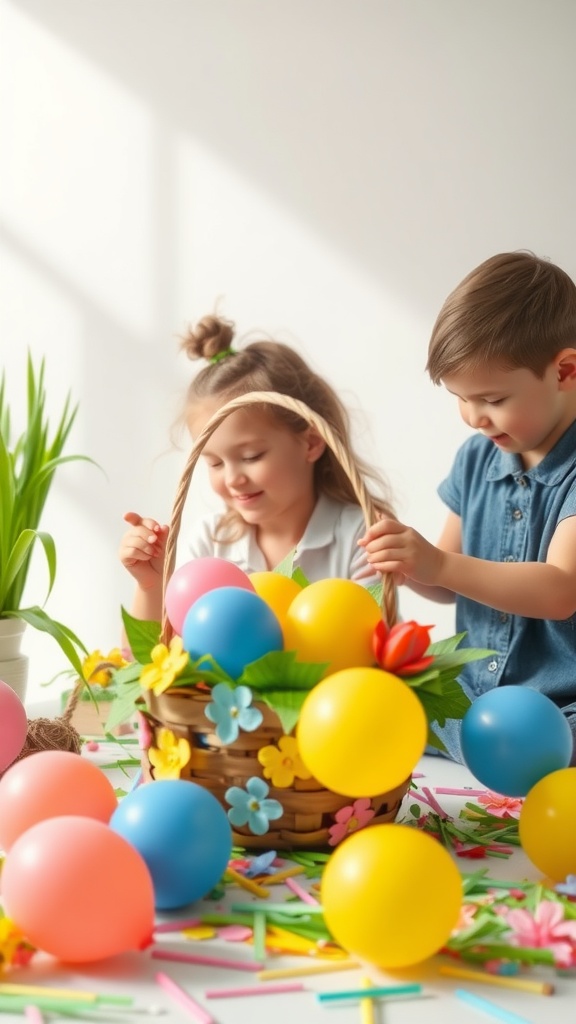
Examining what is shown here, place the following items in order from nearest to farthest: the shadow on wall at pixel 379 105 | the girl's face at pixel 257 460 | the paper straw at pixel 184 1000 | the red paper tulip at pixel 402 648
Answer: the paper straw at pixel 184 1000 → the red paper tulip at pixel 402 648 → the girl's face at pixel 257 460 → the shadow on wall at pixel 379 105

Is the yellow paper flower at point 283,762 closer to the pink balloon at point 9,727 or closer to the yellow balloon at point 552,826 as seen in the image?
the yellow balloon at point 552,826

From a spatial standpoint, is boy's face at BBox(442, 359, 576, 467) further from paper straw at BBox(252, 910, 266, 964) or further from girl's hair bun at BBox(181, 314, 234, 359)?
paper straw at BBox(252, 910, 266, 964)

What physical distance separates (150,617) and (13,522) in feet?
0.74

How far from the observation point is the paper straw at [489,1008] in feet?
1.89

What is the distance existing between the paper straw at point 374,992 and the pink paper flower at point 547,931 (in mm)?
93

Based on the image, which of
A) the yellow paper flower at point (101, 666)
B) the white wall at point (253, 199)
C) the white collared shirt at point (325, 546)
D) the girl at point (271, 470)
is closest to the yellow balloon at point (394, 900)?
the yellow paper flower at point (101, 666)

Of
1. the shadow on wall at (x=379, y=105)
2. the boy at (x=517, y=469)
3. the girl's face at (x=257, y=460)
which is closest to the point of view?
the boy at (x=517, y=469)

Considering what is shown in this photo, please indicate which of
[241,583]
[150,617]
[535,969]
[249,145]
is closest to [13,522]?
[150,617]

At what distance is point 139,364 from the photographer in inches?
102

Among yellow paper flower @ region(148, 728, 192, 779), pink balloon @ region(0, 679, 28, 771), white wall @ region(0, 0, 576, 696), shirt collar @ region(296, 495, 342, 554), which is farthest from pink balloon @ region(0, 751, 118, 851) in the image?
white wall @ region(0, 0, 576, 696)

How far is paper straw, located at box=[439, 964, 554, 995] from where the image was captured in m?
0.61

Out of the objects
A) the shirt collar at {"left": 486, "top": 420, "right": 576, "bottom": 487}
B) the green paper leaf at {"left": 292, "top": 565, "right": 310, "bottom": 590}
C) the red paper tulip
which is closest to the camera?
the red paper tulip

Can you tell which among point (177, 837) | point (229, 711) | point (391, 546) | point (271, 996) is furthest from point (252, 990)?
point (391, 546)

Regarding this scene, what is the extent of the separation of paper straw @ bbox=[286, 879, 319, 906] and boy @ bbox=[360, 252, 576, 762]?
344mm
